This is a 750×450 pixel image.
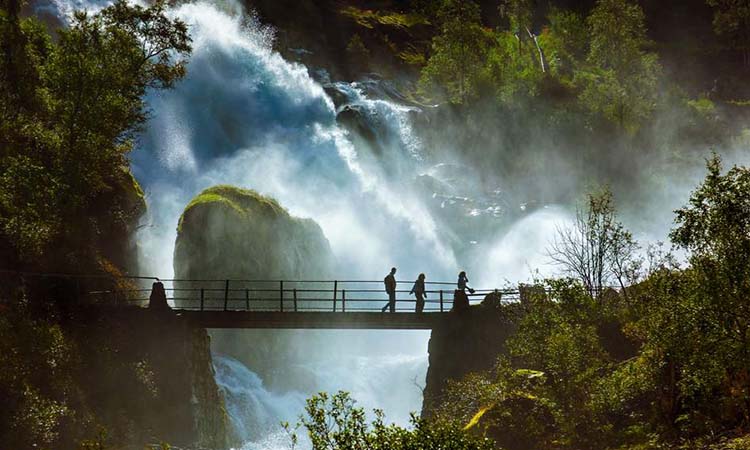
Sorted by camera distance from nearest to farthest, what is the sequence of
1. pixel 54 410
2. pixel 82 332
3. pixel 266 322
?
pixel 54 410 → pixel 82 332 → pixel 266 322

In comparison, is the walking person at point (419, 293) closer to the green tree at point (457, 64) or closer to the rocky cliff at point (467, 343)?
the rocky cliff at point (467, 343)

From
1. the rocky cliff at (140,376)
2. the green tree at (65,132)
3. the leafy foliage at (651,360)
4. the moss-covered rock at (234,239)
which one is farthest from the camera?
the moss-covered rock at (234,239)

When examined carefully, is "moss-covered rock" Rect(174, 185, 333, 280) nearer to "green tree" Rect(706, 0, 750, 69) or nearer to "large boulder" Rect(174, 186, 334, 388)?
"large boulder" Rect(174, 186, 334, 388)

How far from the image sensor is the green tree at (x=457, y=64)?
70.4m

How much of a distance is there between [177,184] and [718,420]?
54.3 metres

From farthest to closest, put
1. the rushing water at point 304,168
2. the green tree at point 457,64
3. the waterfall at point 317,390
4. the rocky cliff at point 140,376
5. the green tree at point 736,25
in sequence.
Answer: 1. the green tree at point 736,25
2. the green tree at point 457,64
3. the rushing water at point 304,168
4. the waterfall at point 317,390
5. the rocky cliff at point 140,376

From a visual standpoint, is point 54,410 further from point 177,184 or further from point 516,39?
point 516,39

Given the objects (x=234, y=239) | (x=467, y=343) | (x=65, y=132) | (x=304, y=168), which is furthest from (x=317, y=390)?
(x=304, y=168)

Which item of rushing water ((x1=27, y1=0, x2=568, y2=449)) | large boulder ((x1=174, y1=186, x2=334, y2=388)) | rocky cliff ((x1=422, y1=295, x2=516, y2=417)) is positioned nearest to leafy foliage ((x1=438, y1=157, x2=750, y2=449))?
rocky cliff ((x1=422, y1=295, x2=516, y2=417))

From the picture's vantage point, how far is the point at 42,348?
20.7 meters

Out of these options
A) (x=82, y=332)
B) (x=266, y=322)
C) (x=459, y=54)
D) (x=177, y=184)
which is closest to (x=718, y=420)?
(x=266, y=322)

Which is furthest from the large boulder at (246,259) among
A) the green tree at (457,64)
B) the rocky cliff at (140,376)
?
the green tree at (457,64)

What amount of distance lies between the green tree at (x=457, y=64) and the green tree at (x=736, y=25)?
27038 mm

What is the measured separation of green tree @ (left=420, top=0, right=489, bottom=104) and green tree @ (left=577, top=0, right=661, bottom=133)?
1080cm
